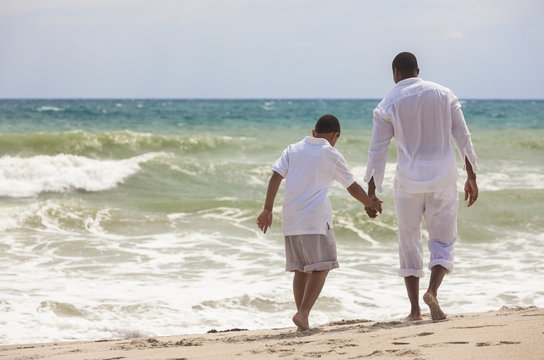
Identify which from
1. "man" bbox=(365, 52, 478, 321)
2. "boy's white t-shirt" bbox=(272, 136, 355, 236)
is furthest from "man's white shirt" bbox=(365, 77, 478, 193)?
"boy's white t-shirt" bbox=(272, 136, 355, 236)

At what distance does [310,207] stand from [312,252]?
28 centimetres

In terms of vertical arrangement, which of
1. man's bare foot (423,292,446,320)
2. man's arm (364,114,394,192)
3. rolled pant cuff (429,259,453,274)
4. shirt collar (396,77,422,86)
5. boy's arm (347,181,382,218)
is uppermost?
shirt collar (396,77,422,86)

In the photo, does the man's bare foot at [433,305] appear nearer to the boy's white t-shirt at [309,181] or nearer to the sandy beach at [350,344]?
the sandy beach at [350,344]

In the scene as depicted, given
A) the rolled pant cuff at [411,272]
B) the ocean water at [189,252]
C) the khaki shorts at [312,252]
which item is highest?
the khaki shorts at [312,252]

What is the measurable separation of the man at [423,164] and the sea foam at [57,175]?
33.6ft

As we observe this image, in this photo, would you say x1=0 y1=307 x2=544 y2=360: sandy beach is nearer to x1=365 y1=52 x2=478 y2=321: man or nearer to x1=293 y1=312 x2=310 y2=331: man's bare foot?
x1=293 y1=312 x2=310 y2=331: man's bare foot

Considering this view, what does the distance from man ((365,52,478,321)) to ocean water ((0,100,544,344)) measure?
70.9 inches

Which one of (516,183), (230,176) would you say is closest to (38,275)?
(230,176)

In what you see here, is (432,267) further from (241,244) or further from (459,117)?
(241,244)

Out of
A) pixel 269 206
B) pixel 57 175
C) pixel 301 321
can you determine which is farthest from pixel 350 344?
pixel 57 175

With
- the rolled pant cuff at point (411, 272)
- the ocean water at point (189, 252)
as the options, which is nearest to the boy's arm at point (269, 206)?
the rolled pant cuff at point (411, 272)

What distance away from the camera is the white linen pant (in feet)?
14.6

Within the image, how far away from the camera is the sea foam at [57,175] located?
45.5ft

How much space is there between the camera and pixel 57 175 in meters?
14.6
